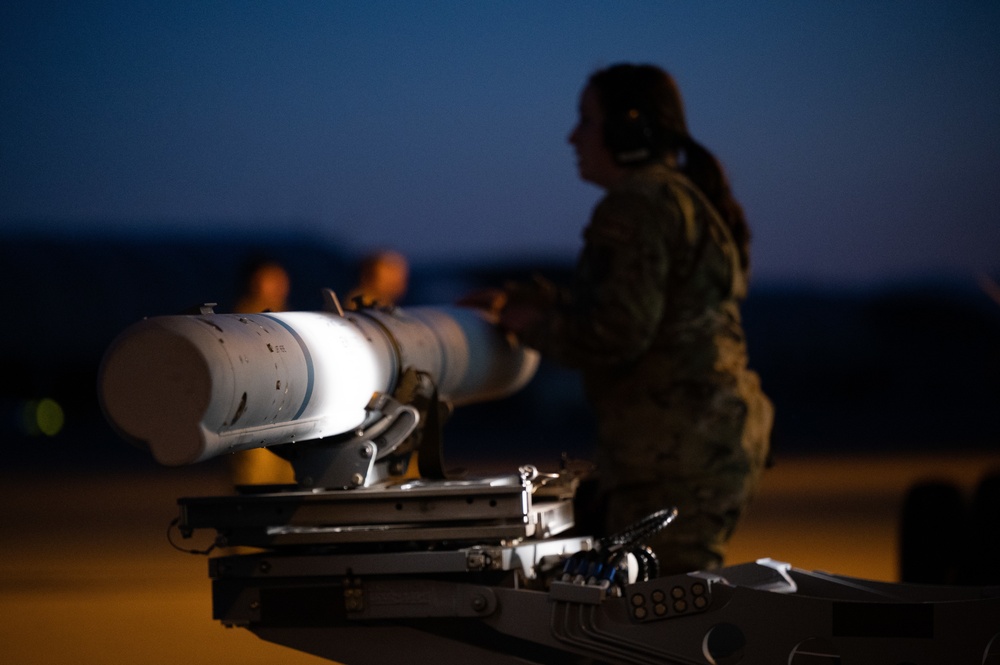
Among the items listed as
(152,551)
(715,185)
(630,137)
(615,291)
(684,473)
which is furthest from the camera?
(152,551)

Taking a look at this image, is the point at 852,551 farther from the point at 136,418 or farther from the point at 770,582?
the point at 136,418

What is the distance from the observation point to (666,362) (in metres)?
4.14

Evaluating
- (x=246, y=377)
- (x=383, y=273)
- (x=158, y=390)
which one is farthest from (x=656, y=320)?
(x=383, y=273)

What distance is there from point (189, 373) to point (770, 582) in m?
1.48

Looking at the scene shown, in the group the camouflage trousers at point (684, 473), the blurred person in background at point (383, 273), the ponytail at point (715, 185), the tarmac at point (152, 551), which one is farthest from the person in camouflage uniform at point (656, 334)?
the blurred person in background at point (383, 273)

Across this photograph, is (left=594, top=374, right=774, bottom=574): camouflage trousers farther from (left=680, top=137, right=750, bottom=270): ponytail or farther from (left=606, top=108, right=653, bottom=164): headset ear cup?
(left=606, top=108, right=653, bottom=164): headset ear cup

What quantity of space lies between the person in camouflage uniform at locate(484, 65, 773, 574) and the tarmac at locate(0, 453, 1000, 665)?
2335mm

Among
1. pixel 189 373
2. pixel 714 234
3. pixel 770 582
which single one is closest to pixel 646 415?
pixel 714 234

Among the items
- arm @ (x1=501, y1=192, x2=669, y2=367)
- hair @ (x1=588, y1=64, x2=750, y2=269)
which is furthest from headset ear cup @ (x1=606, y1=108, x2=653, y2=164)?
arm @ (x1=501, y1=192, x2=669, y2=367)

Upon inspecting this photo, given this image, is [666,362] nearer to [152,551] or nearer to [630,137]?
[630,137]

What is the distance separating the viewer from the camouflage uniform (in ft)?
13.1

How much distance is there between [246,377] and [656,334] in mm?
Result: 1587

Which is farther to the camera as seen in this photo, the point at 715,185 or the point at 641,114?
the point at 715,185

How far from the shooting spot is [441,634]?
330 centimetres
